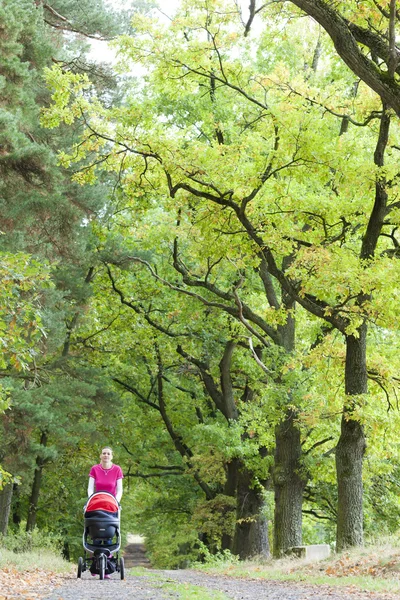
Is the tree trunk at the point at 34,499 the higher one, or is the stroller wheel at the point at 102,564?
the tree trunk at the point at 34,499

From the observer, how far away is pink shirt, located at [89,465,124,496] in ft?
34.0

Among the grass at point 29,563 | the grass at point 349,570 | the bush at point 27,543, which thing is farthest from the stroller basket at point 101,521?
the bush at point 27,543

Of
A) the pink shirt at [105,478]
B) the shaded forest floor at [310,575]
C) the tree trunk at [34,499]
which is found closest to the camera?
the shaded forest floor at [310,575]

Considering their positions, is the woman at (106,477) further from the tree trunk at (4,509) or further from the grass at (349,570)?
the tree trunk at (4,509)

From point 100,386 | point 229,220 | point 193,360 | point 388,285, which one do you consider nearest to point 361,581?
point 388,285

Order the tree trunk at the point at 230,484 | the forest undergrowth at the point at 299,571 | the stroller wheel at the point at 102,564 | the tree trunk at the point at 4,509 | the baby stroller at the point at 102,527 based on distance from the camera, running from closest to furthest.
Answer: the forest undergrowth at the point at 299,571 < the baby stroller at the point at 102,527 < the stroller wheel at the point at 102,564 < the tree trunk at the point at 4,509 < the tree trunk at the point at 230,484

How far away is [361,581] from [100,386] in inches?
505

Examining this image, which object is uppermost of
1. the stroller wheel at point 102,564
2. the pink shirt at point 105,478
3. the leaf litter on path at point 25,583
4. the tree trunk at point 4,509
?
the tree trunk at point 4,509

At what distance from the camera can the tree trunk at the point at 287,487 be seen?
1762cm

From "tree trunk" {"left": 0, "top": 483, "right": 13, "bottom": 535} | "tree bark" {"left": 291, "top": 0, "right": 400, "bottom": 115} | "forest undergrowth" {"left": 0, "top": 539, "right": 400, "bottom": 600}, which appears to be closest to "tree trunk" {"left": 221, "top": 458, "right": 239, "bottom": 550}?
"forest undergrowth" {"left": 0, "top": 539, "right": 400, "bottom": 600}

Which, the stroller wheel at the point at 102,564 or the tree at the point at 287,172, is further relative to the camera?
the tree at the point at 287,172

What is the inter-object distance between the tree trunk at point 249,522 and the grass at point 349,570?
5.55 m

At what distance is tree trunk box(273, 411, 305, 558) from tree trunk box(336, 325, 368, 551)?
116 inches

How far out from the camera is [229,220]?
15164mm
